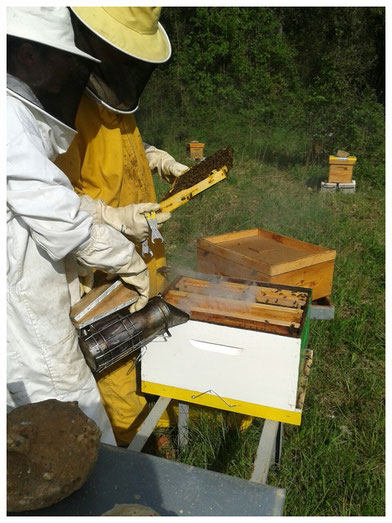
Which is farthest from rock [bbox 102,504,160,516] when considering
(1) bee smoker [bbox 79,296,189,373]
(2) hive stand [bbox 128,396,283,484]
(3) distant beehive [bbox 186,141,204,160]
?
(3) distant beehive [bbox 186,141,204,160]

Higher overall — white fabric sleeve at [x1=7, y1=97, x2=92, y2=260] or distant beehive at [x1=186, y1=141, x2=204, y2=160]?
white fabric sleeve at [x1=7, y1=97, x2=92, y2=260]

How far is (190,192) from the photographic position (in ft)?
7.56

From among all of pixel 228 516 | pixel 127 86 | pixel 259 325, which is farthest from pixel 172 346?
pixel 127 86

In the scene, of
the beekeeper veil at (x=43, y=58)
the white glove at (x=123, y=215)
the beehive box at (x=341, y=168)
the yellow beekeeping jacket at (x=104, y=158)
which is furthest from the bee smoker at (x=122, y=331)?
the beehive box at (x=341, y=168)

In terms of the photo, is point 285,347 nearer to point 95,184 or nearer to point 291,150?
point 95,184

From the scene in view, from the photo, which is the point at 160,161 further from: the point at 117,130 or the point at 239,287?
the point at 239,287

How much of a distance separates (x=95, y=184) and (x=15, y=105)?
753mm

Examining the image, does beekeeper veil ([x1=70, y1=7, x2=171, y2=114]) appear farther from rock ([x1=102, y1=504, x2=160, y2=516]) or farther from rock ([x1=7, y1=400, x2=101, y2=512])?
rock ([x1=102, y1=504, x2=160, y2=516])

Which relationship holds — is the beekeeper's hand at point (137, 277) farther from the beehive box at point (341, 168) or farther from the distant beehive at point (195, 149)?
the distant beehive at point (195, 149)

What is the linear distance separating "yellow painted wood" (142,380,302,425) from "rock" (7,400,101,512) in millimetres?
861

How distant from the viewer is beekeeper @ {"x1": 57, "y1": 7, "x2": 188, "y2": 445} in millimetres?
2020

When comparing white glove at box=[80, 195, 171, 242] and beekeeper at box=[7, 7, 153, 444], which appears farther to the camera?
white glove at box=[80, 195, 171, 242]

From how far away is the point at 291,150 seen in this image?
32.4 feet

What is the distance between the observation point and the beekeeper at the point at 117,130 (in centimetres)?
202
